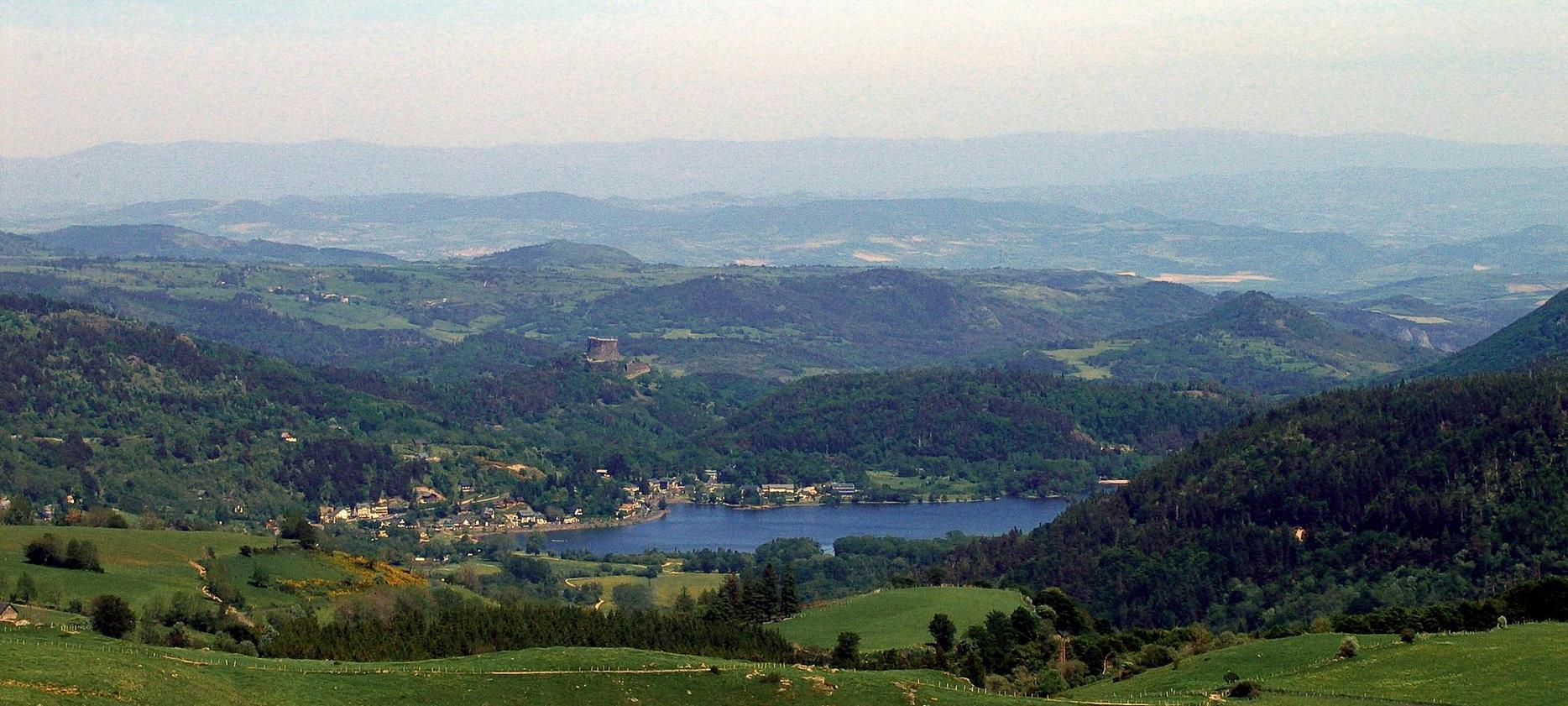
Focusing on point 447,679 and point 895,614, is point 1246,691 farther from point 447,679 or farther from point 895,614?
point 895,614

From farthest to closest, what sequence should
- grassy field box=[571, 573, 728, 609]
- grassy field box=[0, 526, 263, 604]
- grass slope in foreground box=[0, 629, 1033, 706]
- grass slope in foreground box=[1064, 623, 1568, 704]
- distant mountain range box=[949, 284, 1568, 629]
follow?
grassy field box=[571, 573, 728, 609] → distant mountain range box=[949, 284, 1568, 629] → grassy field box=[0, 526, 263, 604] → grass slope in foreground box=[1064, 623, 1568, 704] → grass slope in foreground box=[0, 629, 1033, 706]

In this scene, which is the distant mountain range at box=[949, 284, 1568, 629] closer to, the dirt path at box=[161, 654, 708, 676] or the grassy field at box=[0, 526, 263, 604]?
the grassy field at box=[0, 526, 263, 604]

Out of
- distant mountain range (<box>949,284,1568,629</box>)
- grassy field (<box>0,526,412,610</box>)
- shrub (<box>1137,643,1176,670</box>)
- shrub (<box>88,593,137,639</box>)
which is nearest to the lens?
shrub (<box>88,593,137,639</box>)

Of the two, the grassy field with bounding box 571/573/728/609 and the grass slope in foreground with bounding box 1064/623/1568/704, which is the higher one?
the grass slope in foreground with bounding box 1064/623/1568/704

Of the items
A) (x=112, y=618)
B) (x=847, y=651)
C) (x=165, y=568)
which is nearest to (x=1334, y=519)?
(x=847, y=651)

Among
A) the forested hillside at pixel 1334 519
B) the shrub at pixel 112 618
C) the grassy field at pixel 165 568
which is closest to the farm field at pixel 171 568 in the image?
the grassy field at pixel 165 568

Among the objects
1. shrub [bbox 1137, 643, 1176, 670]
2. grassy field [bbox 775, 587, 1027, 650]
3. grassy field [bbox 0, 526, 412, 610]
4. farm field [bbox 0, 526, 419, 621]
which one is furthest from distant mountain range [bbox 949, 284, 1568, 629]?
grassy field [bbox 0, 526, 412, 610]

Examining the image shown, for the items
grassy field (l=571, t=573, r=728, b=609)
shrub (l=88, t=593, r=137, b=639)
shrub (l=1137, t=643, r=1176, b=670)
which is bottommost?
grassy field (l=571, t=573, r=728, b=609)

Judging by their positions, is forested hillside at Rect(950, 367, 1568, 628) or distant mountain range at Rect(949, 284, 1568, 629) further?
distant mountain range at Rect(949, 284, 1568, 629)
